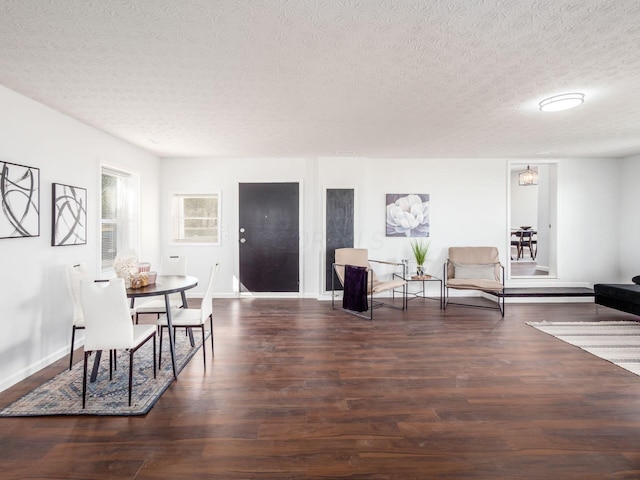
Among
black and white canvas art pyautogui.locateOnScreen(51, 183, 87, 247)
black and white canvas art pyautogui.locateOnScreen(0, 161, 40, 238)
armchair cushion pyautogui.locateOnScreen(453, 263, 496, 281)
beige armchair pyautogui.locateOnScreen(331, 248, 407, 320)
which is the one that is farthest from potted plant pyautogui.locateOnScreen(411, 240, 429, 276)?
black and white canvas art pyautogui.locateOnScreen(0, 161, 40, 238)

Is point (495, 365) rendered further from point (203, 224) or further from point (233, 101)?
point (203, 224)

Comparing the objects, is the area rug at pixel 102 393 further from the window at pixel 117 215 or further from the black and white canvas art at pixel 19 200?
the window at pixel 117 215

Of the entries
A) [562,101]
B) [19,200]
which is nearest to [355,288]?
[562,101]

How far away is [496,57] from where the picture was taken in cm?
224

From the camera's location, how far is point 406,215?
578cm

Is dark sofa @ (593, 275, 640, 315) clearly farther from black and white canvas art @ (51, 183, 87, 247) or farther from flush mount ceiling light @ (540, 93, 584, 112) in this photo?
black and white canvas art @ (51, 183, 87, 247)

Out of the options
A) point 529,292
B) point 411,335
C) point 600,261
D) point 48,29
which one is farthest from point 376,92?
point 600,261

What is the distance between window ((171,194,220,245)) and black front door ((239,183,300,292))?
1.70ft

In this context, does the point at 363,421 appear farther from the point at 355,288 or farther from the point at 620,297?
the point at 620,297

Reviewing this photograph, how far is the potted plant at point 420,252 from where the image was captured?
18.1ft

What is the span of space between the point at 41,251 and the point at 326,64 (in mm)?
2971

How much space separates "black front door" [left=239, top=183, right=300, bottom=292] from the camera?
18.7 ft

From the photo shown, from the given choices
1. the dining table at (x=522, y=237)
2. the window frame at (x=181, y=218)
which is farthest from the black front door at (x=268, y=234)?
the dining table at (x=522, y=237)

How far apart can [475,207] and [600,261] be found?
2.36 metres
